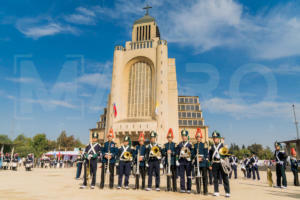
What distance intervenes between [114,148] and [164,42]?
128 ft

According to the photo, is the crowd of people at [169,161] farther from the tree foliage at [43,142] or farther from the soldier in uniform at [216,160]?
the tree foliage at [43,142]

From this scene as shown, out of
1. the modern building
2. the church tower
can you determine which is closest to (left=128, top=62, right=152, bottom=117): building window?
the church tower


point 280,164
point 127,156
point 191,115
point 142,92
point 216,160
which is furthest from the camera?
point 191,115

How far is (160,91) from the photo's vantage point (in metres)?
41.0

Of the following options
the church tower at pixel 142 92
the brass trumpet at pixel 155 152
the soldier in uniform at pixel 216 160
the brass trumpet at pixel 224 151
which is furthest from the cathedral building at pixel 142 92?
the brass trumpet at pixel 224 151

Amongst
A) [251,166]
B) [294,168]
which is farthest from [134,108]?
[294,168]

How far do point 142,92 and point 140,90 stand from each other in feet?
2.24

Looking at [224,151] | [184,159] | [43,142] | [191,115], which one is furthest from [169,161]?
[43,142]

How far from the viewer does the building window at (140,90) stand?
42.8 m

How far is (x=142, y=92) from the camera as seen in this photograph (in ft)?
144

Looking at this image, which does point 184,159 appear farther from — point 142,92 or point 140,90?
point 140,90

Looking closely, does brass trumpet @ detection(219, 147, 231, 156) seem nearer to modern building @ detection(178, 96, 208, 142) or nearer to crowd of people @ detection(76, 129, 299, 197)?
crowd of people @ detection(76, 129, 299, 197)

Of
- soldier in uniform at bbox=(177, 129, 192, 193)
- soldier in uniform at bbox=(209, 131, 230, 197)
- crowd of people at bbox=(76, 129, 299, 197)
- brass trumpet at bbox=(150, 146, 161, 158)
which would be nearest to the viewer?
soldier in uniform at bbox=(209, 131, 230, 197)

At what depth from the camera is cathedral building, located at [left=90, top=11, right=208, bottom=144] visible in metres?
Answer: 40.2
